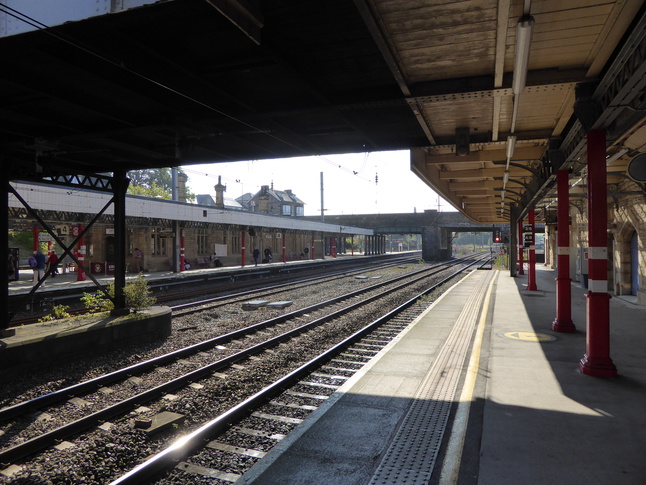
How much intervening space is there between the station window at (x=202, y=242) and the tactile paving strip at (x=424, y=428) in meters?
28.9

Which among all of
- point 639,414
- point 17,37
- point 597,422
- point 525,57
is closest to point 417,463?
point 597,422

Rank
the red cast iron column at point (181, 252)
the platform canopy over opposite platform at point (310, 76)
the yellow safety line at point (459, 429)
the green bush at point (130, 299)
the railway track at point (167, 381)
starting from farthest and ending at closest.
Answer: the red cast iron column at point (181, 252) → the green bush at point (130, 299) → the railway track at point (167, 381) → the platform canopy over opposite platform at point (310, 76) → the yellow safety line at point (459, 429)

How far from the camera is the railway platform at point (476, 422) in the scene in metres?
3.76

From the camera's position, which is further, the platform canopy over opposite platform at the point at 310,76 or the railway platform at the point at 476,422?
the platform canopy over opposite platform at the point at 310,76

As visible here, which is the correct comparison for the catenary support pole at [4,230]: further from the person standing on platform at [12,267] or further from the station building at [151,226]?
the person standing on platform at [12,267]

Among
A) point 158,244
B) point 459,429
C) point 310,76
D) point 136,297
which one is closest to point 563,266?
point 459,429

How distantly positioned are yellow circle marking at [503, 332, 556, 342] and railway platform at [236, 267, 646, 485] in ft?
0.90

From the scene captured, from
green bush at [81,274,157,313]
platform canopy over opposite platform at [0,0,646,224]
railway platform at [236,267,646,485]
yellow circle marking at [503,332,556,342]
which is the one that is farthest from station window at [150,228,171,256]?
yellow circle marking at [503,332,556,342]

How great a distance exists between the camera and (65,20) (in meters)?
4.34

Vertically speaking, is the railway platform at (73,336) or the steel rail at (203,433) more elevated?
the railway platform at (73,336)

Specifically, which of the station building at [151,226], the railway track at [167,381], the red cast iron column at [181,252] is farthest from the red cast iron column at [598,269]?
the red cast iron column at [181,252]

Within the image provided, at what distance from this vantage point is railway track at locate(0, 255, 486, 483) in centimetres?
511

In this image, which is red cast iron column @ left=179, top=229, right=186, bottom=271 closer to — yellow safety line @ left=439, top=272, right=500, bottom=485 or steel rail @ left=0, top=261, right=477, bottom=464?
steel rail @ left=0, top=261, right=477, bottom=464

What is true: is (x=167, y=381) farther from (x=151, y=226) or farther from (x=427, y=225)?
(x=427, y=225)
